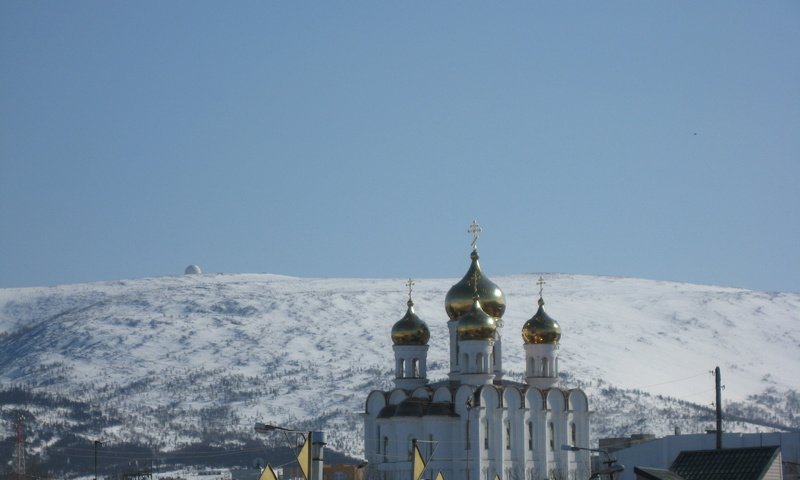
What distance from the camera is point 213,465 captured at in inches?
5241

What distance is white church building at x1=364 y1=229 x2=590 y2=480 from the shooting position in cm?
6906

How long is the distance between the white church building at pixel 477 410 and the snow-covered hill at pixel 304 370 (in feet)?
214

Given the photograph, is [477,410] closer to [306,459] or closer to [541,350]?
[541,350]

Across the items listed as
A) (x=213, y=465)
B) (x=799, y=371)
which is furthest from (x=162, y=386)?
(x=799, y=371)

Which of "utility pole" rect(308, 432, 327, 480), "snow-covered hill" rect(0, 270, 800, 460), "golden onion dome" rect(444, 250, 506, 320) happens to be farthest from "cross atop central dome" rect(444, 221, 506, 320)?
"snow-covered hill" rect(0, 270, 800, 460)

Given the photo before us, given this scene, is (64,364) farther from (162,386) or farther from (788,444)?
(788,444)

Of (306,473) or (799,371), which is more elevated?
(799,371)

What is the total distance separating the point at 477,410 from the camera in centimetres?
6894

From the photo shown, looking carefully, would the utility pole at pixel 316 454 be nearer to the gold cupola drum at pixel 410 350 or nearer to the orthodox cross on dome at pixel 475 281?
the orthodox cross on dome at pixel 475 281

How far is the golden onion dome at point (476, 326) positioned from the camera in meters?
69.4

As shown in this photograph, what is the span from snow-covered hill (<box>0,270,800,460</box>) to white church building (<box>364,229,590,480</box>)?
6516 cm

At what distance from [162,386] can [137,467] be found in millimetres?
39937

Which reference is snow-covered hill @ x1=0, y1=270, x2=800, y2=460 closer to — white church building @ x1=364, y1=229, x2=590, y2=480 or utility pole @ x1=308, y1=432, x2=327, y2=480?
white church building @ x1=364, y1=229, x2=590, y2=480

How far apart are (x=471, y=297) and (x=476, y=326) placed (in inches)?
131
